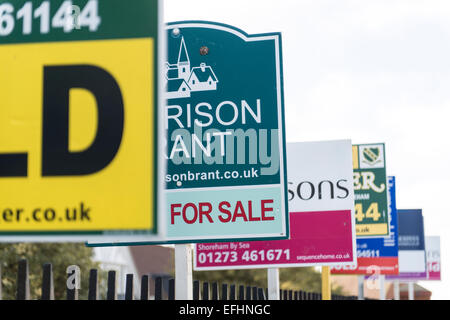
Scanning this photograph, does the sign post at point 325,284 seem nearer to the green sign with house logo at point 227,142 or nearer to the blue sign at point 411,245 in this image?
the green sign with house logo at point 227,142

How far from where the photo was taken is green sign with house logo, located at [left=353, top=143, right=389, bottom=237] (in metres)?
13.8

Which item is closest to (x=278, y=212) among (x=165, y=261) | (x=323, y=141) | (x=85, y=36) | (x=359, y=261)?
(x=85, y=36)

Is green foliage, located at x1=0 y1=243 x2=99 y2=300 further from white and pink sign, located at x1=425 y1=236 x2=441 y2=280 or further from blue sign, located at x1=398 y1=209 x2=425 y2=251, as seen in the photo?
white and pink sign, located at x1=425 y1=236 x2=441 y2=280

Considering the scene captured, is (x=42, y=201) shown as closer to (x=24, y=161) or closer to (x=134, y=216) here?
→ (x=24, y=161)

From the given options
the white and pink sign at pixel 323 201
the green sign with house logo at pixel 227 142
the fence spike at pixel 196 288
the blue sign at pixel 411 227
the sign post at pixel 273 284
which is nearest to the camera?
the green sign with house logo at pixel 227 142

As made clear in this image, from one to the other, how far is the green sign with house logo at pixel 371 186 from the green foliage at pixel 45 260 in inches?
360

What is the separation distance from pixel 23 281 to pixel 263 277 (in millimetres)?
30772

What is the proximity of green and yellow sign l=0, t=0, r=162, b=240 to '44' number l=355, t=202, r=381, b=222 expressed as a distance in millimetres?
11600

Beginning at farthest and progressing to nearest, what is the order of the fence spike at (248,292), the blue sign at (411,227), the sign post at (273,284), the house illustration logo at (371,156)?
the blue sign at (411,227)
the house illustration logo at (371,156)
the sign post at (273,284)
the fence spike at (248,292)

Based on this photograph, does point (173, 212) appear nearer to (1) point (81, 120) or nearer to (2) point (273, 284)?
(1) point (81, 120)

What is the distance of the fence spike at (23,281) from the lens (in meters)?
4.22

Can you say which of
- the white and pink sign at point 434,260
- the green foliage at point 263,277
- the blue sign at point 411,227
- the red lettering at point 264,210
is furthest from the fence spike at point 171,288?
the white and pink sign at point 434,260

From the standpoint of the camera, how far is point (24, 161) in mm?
2639

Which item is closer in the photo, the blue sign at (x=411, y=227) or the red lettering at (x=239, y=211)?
the red lettering at (x=239, y=211)
